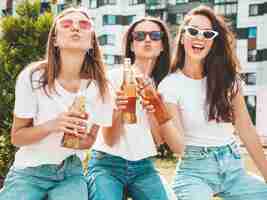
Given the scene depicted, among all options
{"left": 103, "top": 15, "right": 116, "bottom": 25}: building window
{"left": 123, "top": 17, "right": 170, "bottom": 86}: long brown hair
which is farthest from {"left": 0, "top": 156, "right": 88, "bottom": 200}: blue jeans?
{"left": 103, "top": 15, "right": 116, "bottom": 25}: building window

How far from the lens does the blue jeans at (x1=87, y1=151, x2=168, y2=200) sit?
3324 mm

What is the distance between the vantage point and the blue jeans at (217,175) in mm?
3371

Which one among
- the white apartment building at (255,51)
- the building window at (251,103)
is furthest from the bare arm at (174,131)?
the building window at (251,103)

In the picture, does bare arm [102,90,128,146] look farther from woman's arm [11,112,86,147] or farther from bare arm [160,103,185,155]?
woman's arm [11,112,86,147]

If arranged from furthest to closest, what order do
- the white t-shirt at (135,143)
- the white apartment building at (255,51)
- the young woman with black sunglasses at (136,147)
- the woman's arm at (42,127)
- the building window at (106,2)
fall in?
the building window at (106,2), the white apartment building at (255,51), the white t-shirt at (135,143), the young woman with black sunglasses at (136,147), the woman's arm at (42,127)

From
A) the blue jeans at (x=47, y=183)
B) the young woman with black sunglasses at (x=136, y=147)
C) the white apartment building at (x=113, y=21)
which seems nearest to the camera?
the blue jeans at (x=47, y=183)

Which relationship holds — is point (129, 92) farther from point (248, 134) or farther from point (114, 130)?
point (248, 134)

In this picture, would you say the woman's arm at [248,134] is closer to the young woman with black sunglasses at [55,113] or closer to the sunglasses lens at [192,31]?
the sunglasses lens at [192,31]

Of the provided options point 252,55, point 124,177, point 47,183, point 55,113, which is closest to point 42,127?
point 55,113

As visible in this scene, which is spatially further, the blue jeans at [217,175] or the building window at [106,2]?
the building window at [106,2]

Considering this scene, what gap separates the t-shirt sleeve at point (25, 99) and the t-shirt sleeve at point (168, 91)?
83 centimetres

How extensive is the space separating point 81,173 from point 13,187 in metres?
0.42

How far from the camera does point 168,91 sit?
349 cm

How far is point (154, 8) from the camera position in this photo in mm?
24781
